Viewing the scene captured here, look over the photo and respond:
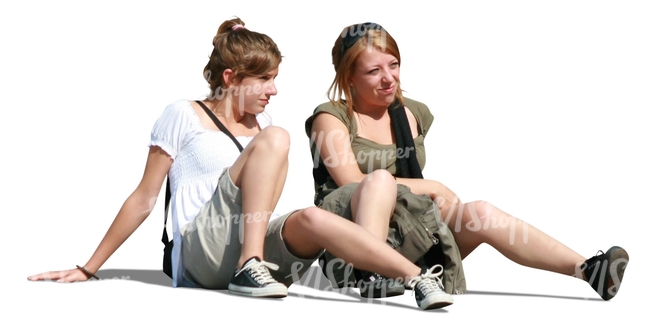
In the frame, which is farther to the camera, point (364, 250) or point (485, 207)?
point (485, 207)

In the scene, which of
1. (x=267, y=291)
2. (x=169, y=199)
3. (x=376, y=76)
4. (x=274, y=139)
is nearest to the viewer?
(x=267, y=291)

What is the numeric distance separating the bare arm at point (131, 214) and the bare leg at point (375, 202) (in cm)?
103

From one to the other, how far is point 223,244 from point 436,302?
1.16m

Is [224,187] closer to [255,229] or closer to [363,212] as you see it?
[255,229]

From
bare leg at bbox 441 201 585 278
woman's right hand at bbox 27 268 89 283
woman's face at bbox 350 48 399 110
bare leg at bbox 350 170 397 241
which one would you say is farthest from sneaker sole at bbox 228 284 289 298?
woman's face at bbox 350 48 399 110

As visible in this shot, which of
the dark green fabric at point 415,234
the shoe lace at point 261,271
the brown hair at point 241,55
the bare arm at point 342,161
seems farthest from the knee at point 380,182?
the brown hair at point 241,55

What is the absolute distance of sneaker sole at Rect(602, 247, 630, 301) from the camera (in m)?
5.02

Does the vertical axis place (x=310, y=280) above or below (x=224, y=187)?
below

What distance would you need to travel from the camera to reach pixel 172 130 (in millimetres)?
5367

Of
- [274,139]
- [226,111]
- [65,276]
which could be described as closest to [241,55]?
[226,111]

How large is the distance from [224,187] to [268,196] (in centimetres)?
28

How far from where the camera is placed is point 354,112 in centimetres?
578

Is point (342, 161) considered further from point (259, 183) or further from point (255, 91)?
point (259, 183)

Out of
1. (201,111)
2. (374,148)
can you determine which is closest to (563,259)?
(374,148)
